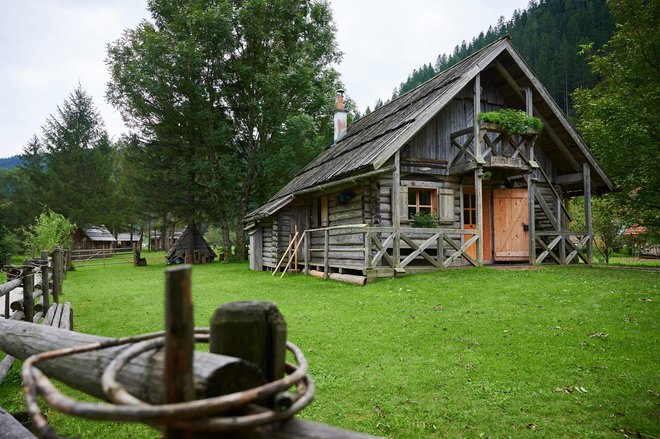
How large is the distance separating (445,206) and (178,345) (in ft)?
45.7

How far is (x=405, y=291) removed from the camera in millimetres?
9984

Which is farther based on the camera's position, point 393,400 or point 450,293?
point 450,293

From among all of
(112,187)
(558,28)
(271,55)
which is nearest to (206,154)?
(271,55)

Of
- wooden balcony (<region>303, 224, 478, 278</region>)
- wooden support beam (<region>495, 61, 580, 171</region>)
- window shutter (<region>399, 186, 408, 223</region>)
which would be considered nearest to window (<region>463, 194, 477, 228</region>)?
wooden balcony (<region>303, 224, 478, 278</region>)

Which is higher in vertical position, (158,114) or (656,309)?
(158,114)

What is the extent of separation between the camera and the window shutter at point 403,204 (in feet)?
44.3

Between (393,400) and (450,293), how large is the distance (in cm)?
559

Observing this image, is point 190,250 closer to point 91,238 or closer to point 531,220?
point 91,238

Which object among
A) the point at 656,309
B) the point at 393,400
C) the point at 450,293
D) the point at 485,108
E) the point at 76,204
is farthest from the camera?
the point at 76,204

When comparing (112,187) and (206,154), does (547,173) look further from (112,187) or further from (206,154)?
(112,187)

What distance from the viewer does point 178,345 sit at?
3.77 feet

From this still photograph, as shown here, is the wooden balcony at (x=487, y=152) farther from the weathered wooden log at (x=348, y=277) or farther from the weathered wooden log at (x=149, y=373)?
the weathered wooden log at (x=149, y=373)

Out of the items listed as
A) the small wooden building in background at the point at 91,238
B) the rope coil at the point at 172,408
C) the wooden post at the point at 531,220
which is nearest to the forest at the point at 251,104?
the small wooden building in background at the point at 91,238

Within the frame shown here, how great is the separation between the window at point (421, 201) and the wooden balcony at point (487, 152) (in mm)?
1184
